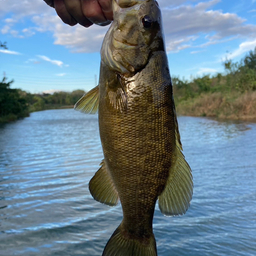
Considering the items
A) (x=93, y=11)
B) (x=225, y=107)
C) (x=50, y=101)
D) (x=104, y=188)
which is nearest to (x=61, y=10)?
(x=93, y=11)

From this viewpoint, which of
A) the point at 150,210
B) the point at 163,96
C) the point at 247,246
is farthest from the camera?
the point at 247,246

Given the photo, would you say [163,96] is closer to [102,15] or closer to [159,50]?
[159,50]

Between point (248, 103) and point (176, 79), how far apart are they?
34735 mm

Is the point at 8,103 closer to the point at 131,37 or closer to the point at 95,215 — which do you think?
the point at 95,215

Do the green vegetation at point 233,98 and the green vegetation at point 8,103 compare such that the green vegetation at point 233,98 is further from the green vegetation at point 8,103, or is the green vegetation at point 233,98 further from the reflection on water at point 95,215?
the green vegetation at point 8,103

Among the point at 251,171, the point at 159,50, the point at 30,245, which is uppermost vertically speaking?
the point at 159,50

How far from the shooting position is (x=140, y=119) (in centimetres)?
199

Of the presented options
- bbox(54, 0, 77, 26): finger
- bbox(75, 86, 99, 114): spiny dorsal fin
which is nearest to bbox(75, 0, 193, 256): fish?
bbox(75, 86, 99, 114): spiny dorsal fin

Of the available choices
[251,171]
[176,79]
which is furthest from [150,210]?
[176,79]

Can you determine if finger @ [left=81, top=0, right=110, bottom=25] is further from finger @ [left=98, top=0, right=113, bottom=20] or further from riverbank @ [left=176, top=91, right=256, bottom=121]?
riverbank @ [left=176, top=91, right=256, bottom=121]

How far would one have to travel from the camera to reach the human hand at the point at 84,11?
7.60 feet

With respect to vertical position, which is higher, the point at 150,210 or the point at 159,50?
the point at 159,50

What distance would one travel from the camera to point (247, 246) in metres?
4.60

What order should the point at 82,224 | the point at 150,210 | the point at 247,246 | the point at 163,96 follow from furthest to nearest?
the point at 82,224, the point at 247,246, the point at 150,210, the point at 163,96
